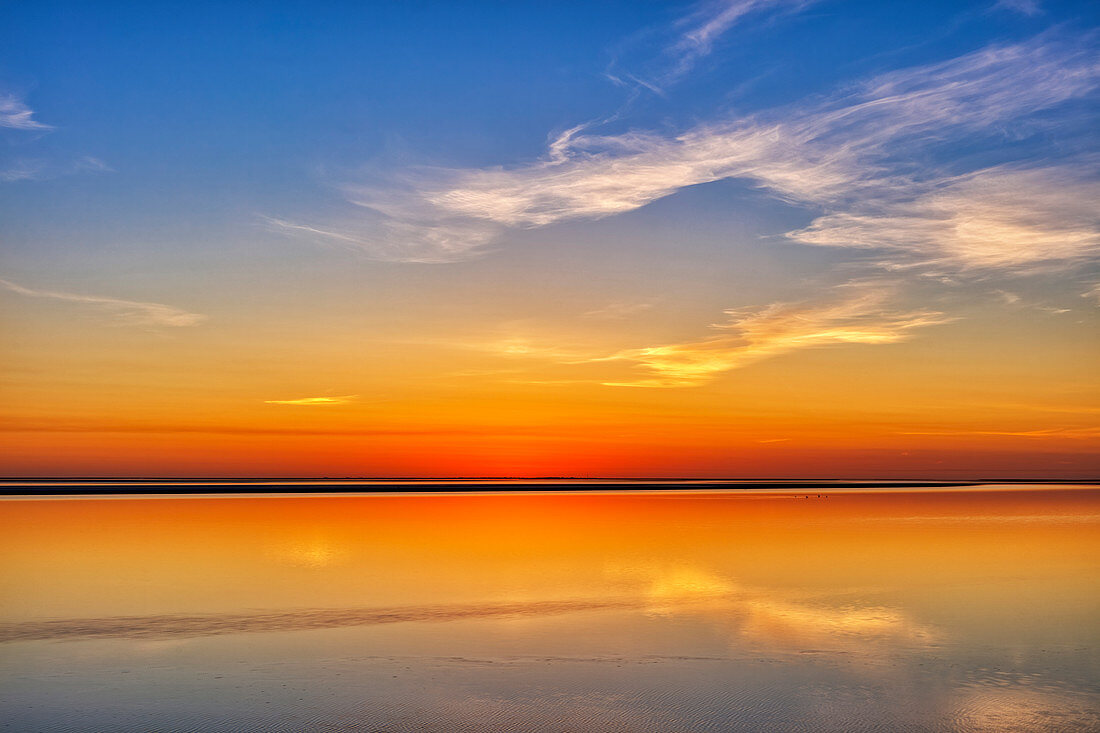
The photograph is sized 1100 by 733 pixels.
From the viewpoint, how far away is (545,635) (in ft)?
47.0

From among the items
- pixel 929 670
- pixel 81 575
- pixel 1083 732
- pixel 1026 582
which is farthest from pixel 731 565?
pixel 81 575

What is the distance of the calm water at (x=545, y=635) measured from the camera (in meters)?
10.3

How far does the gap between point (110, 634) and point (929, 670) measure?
1237cm

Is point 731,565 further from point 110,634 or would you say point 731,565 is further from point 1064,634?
point 110,634

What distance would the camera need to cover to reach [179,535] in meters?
30.7

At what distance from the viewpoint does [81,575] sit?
2044 cm

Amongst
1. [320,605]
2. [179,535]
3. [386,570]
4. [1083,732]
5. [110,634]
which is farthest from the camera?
→ [179,535]

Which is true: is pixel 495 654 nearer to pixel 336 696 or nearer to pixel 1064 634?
pixel 336 696

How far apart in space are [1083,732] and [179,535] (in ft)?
92.1

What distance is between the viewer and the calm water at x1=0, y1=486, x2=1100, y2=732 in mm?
10266

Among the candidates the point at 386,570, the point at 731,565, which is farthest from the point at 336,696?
the point at 731,565

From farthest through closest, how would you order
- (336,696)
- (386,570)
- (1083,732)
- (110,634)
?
(386,570) → (110,634) → (336,696) → (1083,732)

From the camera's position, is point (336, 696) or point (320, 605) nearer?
point (336, 696)

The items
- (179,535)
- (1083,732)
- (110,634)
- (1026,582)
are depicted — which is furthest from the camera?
(179,535)
